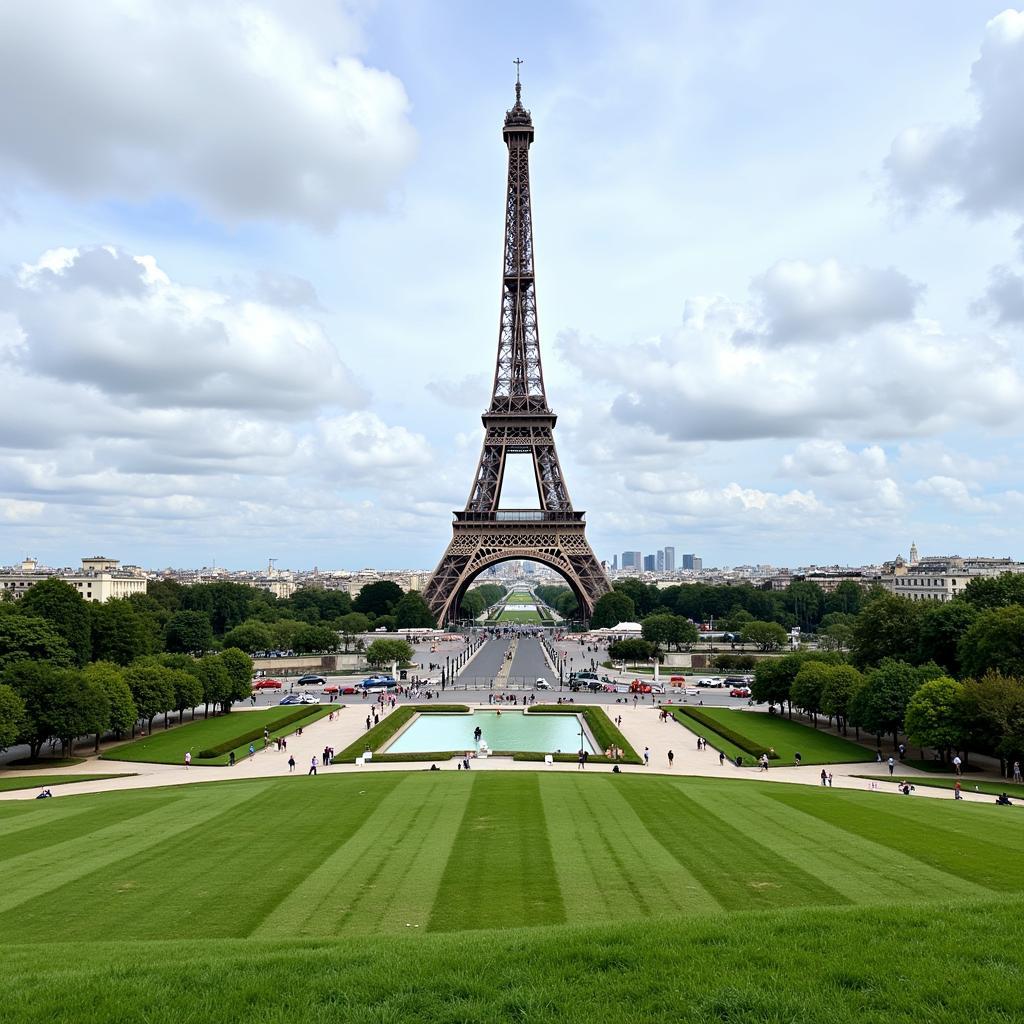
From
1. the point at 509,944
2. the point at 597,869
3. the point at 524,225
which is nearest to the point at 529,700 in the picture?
the point at 597,869

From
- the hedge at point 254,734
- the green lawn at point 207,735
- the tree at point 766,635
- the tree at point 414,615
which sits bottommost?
the green lawn at point 207,735

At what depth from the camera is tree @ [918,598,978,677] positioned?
4466 cm

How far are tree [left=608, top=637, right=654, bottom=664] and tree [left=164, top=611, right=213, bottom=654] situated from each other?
36800 millimetres

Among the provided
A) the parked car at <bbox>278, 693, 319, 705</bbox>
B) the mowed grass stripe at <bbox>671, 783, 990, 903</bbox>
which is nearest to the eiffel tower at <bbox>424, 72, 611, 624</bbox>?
the parked car at <bbox>278, 693, 319, 705</bbox>

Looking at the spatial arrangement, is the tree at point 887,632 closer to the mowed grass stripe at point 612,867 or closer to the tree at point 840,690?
the tree at point 840,690

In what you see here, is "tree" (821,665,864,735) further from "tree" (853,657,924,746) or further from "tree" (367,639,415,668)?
"tree" (367,639,415,668)

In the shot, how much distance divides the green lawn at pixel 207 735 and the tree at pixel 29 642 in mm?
6558

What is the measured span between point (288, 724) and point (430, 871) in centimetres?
3181

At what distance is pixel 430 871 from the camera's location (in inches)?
651

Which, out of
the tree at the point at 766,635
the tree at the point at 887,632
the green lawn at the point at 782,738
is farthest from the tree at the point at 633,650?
the tree at the point at 887,632

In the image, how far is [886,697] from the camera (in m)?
37.0

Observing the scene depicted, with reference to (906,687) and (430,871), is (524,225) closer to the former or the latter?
(906,687)

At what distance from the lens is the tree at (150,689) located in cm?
4234

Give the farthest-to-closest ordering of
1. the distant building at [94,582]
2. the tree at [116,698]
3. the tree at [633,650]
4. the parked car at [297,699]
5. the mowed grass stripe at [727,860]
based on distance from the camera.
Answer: the distant building at [94,582], the tree at [633,650], the parked car at [297,699], the tree at [116,698], the mowed grass stripe at [727,860]
